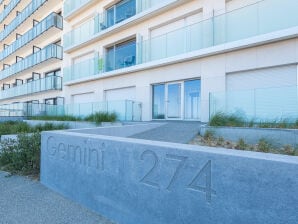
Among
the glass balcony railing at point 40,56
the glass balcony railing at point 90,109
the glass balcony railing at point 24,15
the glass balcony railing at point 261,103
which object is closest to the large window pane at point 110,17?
the glass balcony railing at point 90,109

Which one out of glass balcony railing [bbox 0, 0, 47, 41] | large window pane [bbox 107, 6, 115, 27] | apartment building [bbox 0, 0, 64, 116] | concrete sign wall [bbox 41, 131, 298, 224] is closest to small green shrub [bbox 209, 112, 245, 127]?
concrete sign wall [bbox 41, 131, 298, 224]

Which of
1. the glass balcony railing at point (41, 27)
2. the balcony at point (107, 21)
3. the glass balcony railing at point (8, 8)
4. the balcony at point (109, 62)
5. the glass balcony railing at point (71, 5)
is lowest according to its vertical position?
the balcony at point (109, 62)

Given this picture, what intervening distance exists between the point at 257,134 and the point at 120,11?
1322cm

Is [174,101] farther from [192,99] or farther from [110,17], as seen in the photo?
[110,17]

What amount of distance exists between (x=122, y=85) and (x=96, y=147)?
11.4m

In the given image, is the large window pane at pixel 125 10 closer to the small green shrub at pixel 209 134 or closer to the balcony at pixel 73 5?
the balcony at pixel 73 5

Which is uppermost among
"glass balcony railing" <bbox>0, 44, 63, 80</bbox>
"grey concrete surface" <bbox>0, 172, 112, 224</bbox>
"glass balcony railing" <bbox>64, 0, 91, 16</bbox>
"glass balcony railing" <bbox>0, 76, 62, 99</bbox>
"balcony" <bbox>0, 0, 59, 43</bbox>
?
"balcony" <bbox>0, 0, 59, 43</bbox>

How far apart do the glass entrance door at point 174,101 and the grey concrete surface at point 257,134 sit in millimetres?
4396

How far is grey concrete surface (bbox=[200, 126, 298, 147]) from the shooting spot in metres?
5.89

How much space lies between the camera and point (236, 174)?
215 centimetres

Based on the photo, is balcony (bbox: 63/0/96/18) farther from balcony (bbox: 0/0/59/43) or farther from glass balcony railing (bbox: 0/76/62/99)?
glass balcony railing (bbox: 0/76/62/99)

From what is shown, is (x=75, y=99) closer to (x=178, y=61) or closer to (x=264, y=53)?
(x=178, y=61)

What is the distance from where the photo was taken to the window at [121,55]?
14516 millimetres

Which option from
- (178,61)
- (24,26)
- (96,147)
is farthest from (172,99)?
(24,26)
